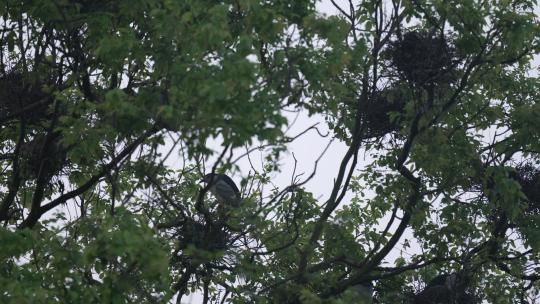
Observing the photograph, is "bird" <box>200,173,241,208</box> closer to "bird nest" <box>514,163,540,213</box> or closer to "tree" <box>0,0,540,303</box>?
"tree" <box>0,0,540,303</box>

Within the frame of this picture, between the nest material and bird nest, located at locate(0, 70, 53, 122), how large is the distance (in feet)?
13.1

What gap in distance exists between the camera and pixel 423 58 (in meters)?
9.87

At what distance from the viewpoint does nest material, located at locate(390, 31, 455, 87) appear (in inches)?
387

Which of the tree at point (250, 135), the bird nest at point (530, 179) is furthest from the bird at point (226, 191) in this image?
the bird nest at point (530, 179)

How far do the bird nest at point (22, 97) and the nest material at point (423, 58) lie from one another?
4.01 metres

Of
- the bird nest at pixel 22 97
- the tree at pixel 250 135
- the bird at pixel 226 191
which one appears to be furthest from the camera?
the bird at pixel 226 191

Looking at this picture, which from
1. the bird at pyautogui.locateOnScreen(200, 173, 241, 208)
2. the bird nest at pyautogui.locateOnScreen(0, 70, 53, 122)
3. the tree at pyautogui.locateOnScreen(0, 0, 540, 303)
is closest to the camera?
the tree at pyautogui.locateOnScreen(0, 0, 540, 303)

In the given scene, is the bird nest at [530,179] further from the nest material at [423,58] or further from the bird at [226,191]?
the bird at [226,191]

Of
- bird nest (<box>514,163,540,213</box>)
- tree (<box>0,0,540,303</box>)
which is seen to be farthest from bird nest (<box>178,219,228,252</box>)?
bird nest (<box>514,163,540,213</box>)

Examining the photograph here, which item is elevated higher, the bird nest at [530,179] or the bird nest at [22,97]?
the bird nest at [530,179]

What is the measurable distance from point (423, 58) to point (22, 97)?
15.3ft

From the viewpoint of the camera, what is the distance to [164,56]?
847 centimetres

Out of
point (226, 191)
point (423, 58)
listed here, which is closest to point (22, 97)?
point (226, 191)

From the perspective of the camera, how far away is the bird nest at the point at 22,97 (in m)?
10.4
